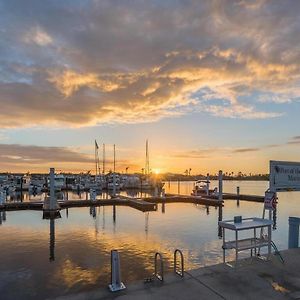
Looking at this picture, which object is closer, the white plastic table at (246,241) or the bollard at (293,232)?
the white plastic table at (246,241)

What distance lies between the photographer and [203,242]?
782 inches

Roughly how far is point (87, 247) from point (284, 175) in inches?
443

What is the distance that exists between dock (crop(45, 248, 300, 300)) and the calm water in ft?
12.8

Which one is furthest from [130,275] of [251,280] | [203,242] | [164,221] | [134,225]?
[164,221]

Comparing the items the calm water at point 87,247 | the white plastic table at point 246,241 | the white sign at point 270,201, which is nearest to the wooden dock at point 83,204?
the calm water at point 87,247

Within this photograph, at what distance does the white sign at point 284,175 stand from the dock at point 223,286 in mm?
3228

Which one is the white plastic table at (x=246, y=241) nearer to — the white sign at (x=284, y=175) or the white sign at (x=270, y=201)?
the white sign at (x=270, y=201)

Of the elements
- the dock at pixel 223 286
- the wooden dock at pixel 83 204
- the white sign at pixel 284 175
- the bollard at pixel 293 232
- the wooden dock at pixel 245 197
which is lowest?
the wooden dock at pixel 245 197

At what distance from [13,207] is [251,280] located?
113 ft

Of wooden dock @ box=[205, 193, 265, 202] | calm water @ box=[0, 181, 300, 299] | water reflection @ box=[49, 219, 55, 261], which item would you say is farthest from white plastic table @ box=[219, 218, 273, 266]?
wooden dock @ box=[205, 193, 265, 202]

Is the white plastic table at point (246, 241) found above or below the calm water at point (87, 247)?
above

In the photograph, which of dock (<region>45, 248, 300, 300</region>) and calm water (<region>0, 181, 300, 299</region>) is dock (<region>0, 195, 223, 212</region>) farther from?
dock (<region>45, 248, 300, 300</region>)

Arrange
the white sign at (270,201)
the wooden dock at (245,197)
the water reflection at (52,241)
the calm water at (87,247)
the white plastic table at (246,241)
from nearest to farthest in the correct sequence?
1. the white plastic table at (246,241)
2. the white sign at (270,201)
3. the calm water at (87,247)
4. the water reflection at (52,241)
5. the wooden dock at (245,197)

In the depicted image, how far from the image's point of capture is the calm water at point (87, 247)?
496 inches
